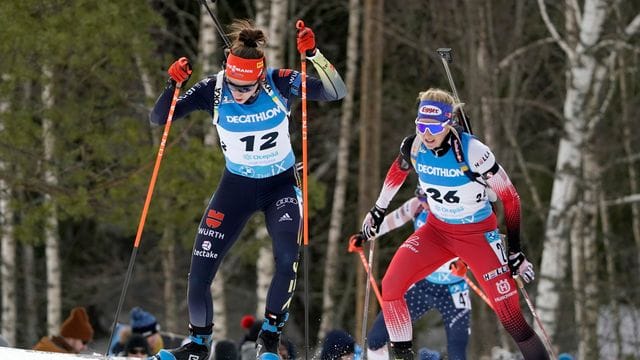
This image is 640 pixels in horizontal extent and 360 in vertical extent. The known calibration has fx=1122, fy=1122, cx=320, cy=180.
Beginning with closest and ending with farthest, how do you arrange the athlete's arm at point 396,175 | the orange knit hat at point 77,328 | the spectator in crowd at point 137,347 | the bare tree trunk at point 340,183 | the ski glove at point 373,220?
the athlete's arm at point 396,175 → the ski glove at point 373,220 → the spectator in crowd at point 137,347 → the orange knit hat at point 77,328 → the bare tree trunk at point 340,183

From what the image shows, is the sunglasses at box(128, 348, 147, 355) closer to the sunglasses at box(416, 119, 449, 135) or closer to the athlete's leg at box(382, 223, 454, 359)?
the athlete's leg at box(382, 223, 454, 359)

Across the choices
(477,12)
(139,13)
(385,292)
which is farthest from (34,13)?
(477,12)

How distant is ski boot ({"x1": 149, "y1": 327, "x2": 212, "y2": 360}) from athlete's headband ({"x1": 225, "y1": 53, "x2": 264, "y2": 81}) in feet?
5.12

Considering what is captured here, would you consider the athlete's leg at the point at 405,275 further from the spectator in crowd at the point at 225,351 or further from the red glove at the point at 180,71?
the red glove at the point at 180,71

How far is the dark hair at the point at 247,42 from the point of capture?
6.70m

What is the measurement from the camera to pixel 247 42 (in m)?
6.82

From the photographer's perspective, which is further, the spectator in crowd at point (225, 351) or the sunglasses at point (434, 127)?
the spectator in crowd at point (225, 351)

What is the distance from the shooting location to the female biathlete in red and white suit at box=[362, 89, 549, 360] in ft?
22.6

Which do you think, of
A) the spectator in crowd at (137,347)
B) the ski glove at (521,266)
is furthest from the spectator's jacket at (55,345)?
the ski glove at (521,266)

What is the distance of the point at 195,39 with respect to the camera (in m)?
21.4

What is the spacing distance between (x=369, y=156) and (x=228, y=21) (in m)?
6.36

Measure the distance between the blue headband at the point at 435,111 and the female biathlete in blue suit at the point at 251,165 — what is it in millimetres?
529

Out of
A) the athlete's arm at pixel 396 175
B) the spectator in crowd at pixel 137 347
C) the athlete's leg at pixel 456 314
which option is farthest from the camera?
the spectator in crowd at pixel 137 347

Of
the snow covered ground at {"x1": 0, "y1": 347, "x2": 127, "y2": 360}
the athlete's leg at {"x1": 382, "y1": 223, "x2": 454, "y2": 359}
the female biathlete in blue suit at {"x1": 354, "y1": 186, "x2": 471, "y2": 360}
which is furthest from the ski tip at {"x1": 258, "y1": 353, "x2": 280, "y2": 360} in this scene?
the female biathlete in blue suit at {"x1": 354, "y1": 186, "x2": 471, "y2": 360}
